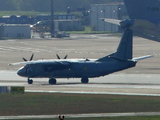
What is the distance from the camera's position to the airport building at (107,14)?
174 metres

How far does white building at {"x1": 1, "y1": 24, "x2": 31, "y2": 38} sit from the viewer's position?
158 meters

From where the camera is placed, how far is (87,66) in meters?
58.1

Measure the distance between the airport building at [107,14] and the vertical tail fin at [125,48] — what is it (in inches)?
4477

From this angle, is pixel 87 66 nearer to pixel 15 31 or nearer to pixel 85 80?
pixel 85 80

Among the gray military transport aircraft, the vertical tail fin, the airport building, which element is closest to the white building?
the airport building

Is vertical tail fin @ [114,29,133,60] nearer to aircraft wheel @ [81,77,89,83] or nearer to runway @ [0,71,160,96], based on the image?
runway @ [0,71,160,96]

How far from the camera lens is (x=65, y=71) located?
5853cm

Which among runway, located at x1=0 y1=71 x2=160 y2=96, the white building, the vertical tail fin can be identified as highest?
the vertical tail fin

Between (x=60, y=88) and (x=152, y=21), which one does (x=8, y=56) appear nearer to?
(x=152, y=21)

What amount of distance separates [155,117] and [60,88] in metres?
17.8

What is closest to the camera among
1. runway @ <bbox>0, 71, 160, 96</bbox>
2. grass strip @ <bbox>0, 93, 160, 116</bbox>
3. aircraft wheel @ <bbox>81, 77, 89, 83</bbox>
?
grass strip @ <bbox>0, 93, 160, 116</bbox>

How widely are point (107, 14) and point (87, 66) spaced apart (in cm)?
12437

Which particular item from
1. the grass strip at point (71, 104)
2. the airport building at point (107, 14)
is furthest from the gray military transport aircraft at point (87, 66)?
the airport building at point (107, 14)

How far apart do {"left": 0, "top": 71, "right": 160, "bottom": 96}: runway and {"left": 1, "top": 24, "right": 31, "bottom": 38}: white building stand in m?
90.4
